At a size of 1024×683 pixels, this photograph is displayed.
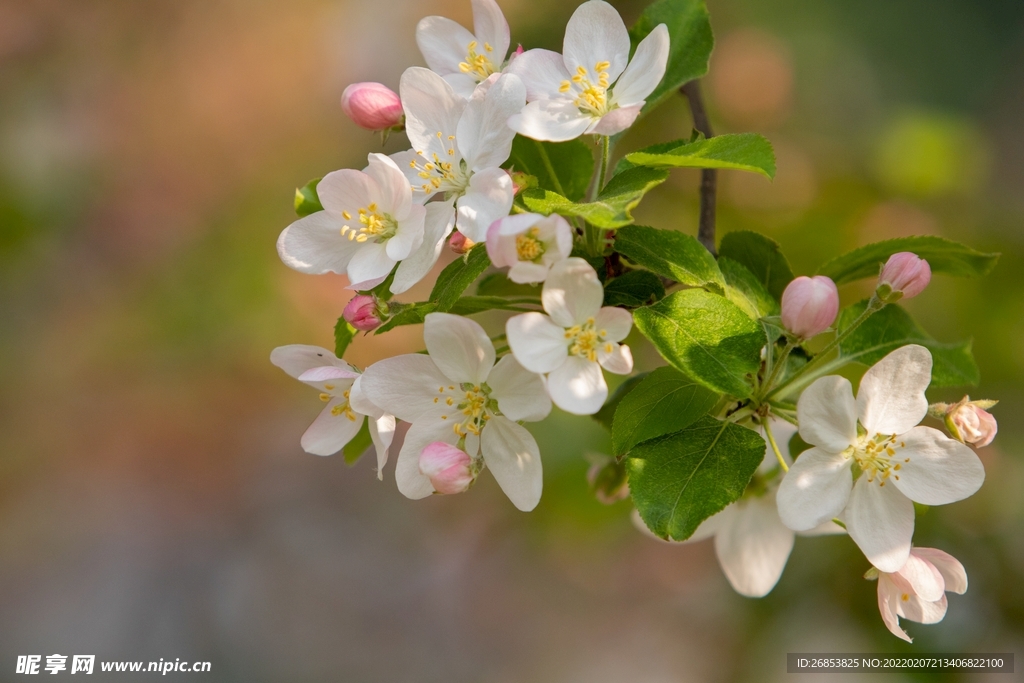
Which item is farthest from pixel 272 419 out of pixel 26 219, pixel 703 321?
pixel 703 321

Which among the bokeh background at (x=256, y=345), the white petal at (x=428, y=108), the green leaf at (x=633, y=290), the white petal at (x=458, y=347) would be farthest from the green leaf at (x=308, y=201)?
the bokeh background at (x=256, y=345)

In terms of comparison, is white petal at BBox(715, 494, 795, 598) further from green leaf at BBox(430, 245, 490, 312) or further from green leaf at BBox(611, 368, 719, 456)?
green leaf at BBox(430, 245, 490, 312)

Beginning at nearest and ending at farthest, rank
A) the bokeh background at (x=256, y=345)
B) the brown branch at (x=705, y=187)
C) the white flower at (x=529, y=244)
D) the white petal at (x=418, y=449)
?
the white flower at (x=529, y=244)
the white petal at (x=418, y=449)
the brown branch at (x=705, y=187)
the bokeh background at (x=256, y=345)

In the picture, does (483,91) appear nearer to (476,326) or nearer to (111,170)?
(476,326)

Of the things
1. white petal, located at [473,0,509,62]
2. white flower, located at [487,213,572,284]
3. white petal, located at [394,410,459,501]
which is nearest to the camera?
white flower, located at [487,213,572,284]

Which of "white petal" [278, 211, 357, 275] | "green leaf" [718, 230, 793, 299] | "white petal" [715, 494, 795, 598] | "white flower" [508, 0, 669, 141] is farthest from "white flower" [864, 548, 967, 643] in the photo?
"white petal" [278, 211, 357, 275]

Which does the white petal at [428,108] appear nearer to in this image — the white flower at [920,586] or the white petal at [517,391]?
the white petal at [517,391]
